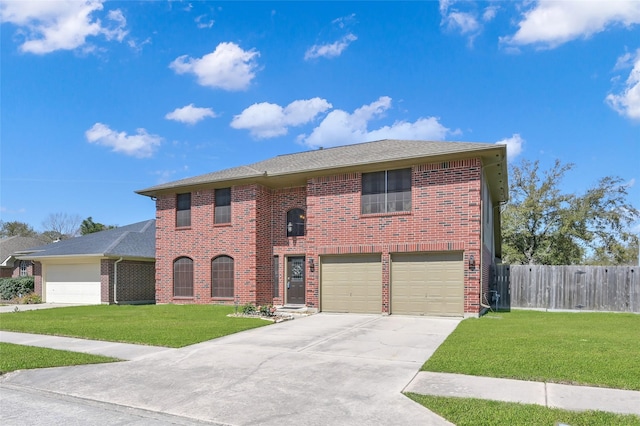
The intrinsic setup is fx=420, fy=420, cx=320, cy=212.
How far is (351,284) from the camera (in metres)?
14.8

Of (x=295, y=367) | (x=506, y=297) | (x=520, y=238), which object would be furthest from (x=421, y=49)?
(x=520, y=238)

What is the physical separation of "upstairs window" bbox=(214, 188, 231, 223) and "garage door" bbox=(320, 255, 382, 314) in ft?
16.7

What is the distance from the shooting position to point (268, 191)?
1809 cm

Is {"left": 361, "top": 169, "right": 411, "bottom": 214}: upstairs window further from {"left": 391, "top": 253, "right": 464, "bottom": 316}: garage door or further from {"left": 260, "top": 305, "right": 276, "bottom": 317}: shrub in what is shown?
{"left": 260, "top": 305, "right": 276, "bottom": 317}: shrub

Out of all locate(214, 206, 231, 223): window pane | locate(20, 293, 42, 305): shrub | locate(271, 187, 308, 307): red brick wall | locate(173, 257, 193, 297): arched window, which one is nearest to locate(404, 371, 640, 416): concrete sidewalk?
locate(271, 187, 308, 307): red brick wall

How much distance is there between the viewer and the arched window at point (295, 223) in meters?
17.5

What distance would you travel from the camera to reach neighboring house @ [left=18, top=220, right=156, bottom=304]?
20.4 m

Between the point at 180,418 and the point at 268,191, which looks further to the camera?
the point at 268,191

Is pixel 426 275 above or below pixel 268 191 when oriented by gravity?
below

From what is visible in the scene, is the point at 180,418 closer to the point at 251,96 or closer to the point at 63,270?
the point at 251,96

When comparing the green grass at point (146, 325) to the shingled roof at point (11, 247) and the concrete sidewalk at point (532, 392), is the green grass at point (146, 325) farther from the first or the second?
the shingled roof at point (11, 247)

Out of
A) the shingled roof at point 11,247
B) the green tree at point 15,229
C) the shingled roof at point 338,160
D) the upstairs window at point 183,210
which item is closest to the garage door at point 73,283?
the upstairs window at point 183,210

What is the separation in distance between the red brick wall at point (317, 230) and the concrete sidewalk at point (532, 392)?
7.58m

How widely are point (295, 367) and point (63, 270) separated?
791 inches
